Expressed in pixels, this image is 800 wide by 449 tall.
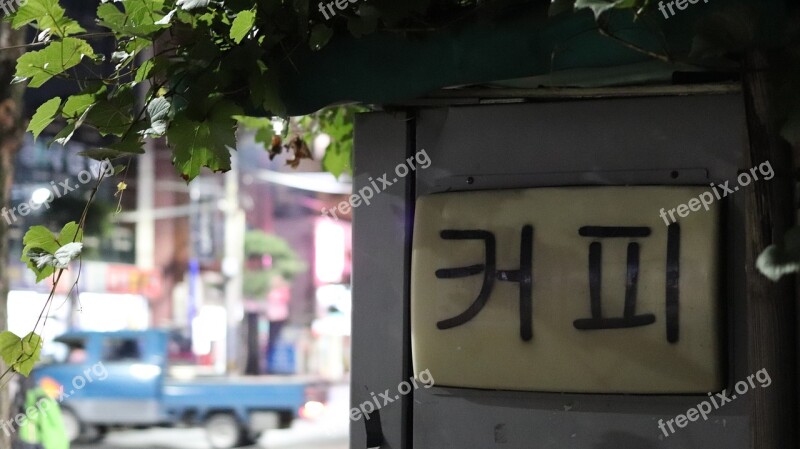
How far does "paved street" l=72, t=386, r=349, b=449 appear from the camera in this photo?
14602 mm

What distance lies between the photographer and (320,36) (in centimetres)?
224

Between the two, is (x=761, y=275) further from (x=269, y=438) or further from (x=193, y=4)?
(x=269, y=438)

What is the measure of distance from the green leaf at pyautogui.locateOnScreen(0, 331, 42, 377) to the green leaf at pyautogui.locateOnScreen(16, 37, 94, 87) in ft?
2.12

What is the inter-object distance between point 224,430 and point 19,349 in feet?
40.0

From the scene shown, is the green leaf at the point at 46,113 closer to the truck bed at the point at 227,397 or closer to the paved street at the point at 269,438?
the truck bed at the point at 227,397

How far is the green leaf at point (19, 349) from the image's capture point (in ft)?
7.82

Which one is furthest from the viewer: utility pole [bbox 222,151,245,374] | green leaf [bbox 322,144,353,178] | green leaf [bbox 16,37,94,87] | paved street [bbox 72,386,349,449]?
utility pole [bbox 222,151,245,374]

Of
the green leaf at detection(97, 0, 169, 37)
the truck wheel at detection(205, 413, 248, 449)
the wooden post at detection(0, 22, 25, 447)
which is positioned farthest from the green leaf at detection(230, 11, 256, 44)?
the truck wheel at detection(205, 413, 248, 449)

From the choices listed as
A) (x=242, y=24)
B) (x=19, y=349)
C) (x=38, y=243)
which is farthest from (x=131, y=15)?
(x=19, y=349)

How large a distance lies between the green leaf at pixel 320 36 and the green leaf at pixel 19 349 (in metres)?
1.03

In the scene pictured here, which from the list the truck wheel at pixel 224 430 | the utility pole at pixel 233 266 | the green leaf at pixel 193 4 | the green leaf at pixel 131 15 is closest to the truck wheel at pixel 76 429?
the truck wheel at pixel 224 430

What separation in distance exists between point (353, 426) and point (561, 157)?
956mm

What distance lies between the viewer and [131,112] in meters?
2.37

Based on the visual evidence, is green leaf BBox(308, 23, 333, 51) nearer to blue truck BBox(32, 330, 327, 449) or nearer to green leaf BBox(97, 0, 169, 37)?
green leaf BBox(97, 0, 169, 37)
